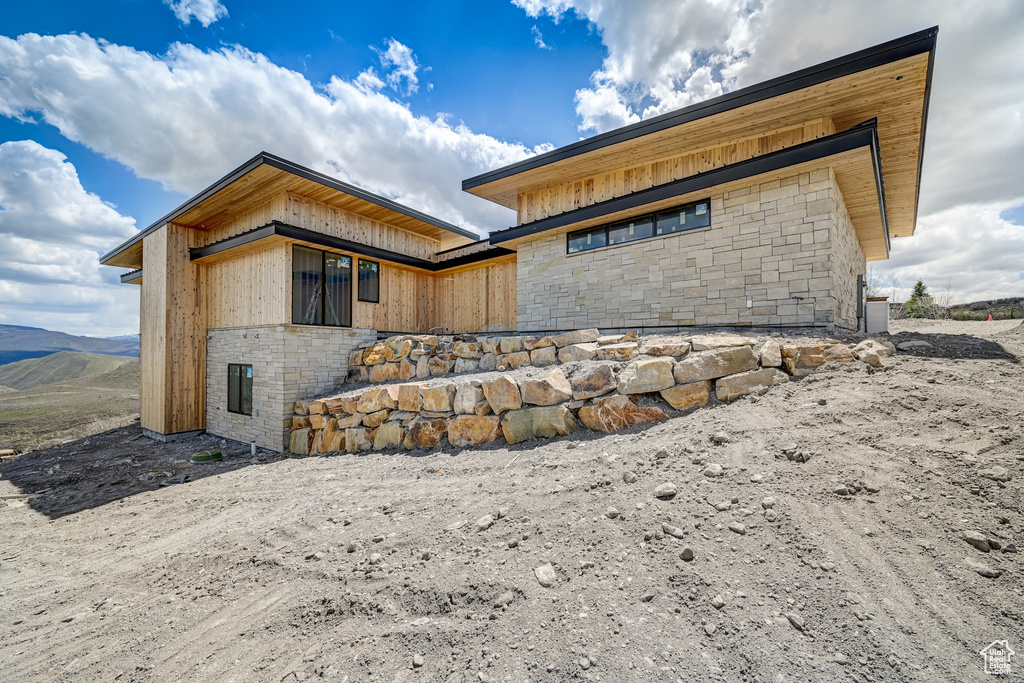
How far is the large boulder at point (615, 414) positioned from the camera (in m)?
4.84

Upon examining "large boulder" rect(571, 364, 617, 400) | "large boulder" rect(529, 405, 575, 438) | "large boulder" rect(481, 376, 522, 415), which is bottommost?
"large boulder" rect(529, 405, 575, 438)

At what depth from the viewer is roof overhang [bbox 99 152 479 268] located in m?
8.48

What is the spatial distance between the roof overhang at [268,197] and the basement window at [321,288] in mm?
1546

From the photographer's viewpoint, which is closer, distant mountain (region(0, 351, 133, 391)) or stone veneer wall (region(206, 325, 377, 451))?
stone veneer wall (region(206, 325, 377, 451))

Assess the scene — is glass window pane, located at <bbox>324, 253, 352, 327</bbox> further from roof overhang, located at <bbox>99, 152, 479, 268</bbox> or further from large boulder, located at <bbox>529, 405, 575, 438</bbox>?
large boulder, located at <bbox>529, 405, 575, 438</bbox>

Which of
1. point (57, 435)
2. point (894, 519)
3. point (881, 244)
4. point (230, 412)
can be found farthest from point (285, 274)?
point (881, 244)

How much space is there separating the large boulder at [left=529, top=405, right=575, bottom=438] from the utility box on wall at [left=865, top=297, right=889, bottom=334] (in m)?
10.6

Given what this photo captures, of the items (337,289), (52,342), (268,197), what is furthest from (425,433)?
(52,342)

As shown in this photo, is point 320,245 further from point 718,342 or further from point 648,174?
point 718,342

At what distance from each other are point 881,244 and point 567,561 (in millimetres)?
16280

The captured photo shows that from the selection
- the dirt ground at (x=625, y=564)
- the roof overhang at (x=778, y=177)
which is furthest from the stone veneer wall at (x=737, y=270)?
the dirt ground at (x=625, y=564)

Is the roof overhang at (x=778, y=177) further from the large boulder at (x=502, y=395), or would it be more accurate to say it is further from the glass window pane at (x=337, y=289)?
the large boulder at (x=502, y=395)

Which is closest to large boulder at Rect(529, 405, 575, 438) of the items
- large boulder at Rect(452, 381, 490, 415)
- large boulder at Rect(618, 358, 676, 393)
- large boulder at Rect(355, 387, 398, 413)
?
large boulder at Rect(618, 358, 676, 393)

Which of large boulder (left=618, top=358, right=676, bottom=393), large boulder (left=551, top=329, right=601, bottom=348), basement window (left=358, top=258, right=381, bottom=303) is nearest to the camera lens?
large boulder (left=618, top=358, right=676, bottom=393)
